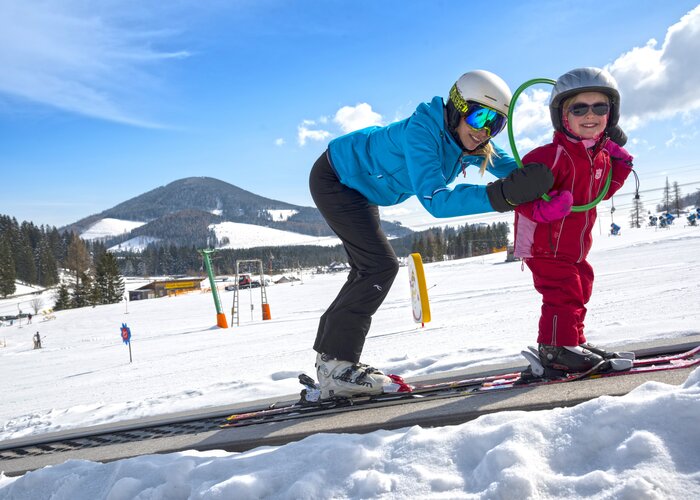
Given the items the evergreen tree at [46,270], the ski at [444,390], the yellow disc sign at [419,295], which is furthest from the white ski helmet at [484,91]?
the evergreen tree at [46,270]

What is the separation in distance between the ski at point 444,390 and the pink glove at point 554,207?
867 millimetres

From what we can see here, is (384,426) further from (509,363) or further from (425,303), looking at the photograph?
(425,303)

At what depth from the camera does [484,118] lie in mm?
2705

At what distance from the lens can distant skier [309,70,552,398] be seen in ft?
8.66

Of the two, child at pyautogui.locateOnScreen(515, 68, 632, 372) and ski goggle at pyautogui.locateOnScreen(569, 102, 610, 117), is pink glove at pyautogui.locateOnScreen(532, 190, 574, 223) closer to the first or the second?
child at pyautogui.locateOnScreen(515, 68, 632, 372)

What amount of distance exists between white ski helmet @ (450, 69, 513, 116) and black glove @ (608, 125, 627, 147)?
0.75m

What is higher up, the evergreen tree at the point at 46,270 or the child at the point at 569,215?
the evergreen tree at the point at 46,270

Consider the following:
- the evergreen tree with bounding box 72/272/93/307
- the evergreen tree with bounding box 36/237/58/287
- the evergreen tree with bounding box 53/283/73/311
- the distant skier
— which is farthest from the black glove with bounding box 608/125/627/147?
the evergreen tree with bounding box 36/237/58/287

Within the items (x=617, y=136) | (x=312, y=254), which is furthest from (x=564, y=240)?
(x=312, y=254)

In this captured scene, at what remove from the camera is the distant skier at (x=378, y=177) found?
264 cm

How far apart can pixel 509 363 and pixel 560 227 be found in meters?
1.40

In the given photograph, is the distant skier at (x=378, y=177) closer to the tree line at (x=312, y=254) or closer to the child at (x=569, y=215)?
the child at (x=569, y=215)

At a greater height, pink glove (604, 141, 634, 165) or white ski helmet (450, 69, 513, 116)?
white ski helmet (450, 69, 513, 116)

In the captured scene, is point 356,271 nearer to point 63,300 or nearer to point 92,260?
point 63,300
